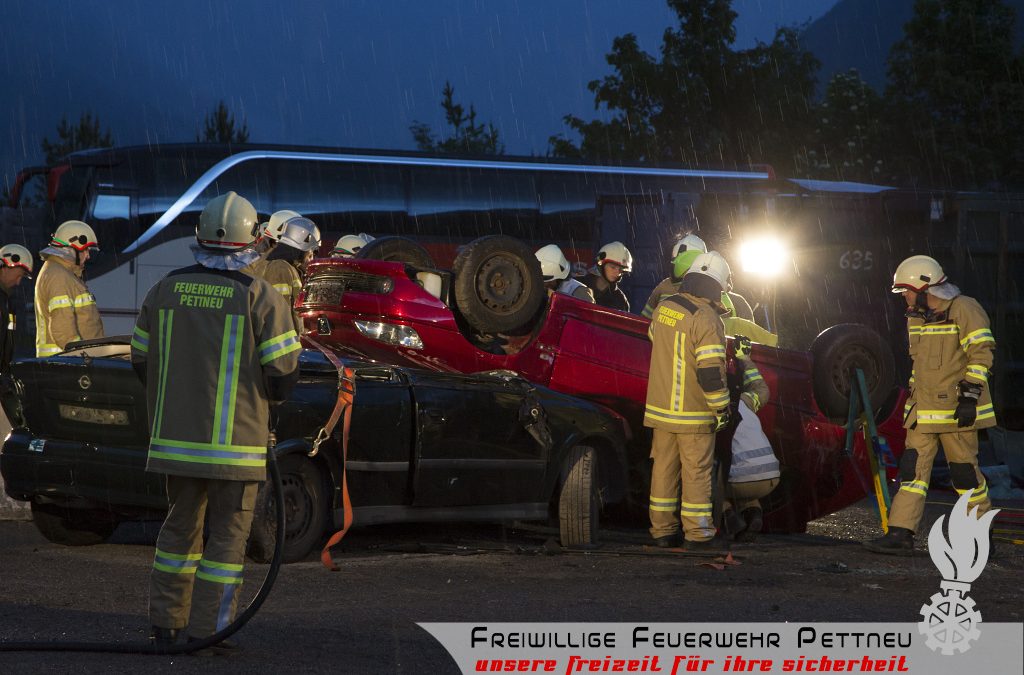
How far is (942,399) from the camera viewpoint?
8.76 meters

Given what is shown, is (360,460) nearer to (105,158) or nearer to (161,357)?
(161,357)

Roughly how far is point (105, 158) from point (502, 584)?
13.6m

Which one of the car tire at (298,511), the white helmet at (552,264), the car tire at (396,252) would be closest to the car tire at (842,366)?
the white helmet at (552,264)

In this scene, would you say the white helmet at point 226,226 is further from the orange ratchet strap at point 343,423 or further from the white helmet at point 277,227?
the white helmet at point 277,227

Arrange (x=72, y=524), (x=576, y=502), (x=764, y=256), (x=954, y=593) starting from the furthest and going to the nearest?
(x=764, y=256) < (x=576, y=502) < (x=72, y=524) < (x=954, y=593)

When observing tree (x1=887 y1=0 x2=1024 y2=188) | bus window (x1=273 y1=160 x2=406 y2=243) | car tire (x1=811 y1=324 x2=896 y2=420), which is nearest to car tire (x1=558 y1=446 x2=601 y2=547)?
car tire (x1=811 y1=324 x2=896 y2=420)

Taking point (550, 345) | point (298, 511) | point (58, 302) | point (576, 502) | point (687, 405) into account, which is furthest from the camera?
point (58, 302)

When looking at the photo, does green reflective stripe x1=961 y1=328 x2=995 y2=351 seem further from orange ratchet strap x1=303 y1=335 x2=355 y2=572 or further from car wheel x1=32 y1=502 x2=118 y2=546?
car wheel x1=32 y1=502 x2=118 y2=546

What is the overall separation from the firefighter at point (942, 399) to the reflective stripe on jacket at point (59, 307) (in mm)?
5703

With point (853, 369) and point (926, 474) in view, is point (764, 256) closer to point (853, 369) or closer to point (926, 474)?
point (853, 369)

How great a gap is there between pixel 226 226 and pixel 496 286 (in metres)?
3.82

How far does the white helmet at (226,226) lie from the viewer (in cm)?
522

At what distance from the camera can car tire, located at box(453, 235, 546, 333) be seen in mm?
8820

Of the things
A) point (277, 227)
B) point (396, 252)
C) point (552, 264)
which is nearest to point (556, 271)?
point (552, 264)
